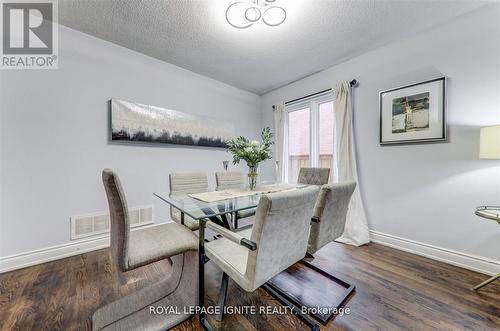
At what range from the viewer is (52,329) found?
4.02 ft

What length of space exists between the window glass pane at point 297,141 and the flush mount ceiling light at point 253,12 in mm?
1976

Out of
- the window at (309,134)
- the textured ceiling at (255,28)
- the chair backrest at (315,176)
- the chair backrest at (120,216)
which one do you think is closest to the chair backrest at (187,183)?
the chair backrest at (120,216)

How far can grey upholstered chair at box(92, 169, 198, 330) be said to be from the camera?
3.70 ft

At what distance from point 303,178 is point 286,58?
1.75 m

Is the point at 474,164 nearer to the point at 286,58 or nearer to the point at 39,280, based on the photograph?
the point at 286,58

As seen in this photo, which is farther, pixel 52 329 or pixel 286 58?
pixel 286 58

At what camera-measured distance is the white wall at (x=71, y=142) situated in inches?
75.9

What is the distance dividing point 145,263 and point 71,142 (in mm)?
1933

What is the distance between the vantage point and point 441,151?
2102 millimetres

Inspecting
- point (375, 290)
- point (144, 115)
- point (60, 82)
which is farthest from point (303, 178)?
point (60, 82)

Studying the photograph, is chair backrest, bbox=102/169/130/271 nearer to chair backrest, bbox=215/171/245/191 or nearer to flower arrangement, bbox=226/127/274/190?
flower arrangement, bbox=226/127/274/190

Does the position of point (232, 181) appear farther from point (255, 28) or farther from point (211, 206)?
point (255, 28)

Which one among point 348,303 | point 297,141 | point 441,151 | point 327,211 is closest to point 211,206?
point 327,211

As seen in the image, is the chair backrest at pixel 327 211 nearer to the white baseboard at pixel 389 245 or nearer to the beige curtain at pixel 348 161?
the beige curtain at pixel 348 161
